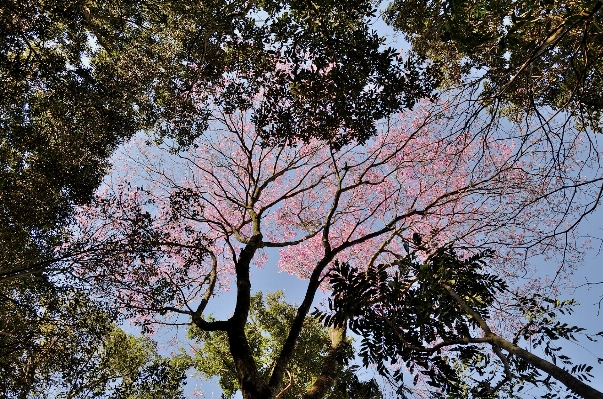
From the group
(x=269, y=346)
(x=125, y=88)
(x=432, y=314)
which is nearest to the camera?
(x=432, y=314)

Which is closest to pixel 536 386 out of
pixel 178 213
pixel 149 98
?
pixel 178 213

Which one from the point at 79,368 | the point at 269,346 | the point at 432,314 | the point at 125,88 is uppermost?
the point at 125,88

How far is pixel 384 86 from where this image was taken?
19.2 feet

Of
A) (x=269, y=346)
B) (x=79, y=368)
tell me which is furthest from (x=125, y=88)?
(x=269, y=346)

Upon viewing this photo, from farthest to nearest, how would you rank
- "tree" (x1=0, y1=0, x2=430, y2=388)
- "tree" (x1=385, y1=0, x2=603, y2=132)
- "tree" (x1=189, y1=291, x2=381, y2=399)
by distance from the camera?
"tree" (x1=189, y1=291, x2=381, y2=399)
"tree" (x1=0, y1=0, x2=430, y2=388)
"tree" (x1=385, y1=0, x2=603, y2=132)

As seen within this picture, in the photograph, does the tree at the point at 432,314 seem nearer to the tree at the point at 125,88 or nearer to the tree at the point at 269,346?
the tree at the point at 125,88

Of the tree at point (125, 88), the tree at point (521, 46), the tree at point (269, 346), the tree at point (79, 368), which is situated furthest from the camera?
the tree at point (269, 346)

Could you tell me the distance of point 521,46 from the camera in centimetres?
556

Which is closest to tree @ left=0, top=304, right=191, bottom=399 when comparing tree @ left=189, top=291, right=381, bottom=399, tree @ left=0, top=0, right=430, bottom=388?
tree @ left=0, top=0, right=430, bottom=388

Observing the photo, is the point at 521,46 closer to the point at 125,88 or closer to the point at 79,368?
the point at 125,88

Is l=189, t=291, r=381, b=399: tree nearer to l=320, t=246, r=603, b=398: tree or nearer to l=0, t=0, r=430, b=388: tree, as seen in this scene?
l=0, t=0, r=430, b=388: tree

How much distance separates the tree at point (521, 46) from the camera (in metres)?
3.46

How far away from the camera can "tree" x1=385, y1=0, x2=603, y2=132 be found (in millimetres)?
3461

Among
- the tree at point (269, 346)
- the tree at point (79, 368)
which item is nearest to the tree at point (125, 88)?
the tree at point (79, 368)
